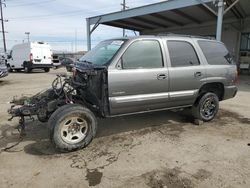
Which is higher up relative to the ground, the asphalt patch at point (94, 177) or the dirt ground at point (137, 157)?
the dirt ground at point (137, 157)

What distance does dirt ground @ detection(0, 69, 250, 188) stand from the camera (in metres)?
3.36

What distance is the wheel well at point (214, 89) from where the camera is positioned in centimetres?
574

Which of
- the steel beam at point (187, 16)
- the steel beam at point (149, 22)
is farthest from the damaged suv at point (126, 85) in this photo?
the steel beam at point (149, 22)

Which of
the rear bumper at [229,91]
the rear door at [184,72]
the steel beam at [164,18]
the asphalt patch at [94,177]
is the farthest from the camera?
the steel beam at [164,18]

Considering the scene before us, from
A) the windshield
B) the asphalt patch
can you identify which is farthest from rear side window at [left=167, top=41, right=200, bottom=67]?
the asphalt patch

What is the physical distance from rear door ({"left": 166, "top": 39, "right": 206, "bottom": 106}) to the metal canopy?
6.93m

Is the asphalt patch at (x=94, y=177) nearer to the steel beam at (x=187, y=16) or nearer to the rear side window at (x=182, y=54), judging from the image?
the rear side window at (x=182, y=54)

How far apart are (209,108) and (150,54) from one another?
215 cm

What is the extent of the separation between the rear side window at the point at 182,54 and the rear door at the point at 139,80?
299 mm

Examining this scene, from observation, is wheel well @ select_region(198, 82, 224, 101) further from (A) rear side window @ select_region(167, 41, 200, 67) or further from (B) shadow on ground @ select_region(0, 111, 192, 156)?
(B) shadow on ground @ select_region(0, 111, 192, 156)

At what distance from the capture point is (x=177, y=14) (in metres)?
17.0

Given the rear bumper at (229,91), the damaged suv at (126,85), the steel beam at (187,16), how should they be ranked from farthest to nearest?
1. the steel beam at (187,16)
2. the rear bumper at (229,91)
3. the damaged suv at (126,85)

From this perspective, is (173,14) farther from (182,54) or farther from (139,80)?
(139,80)

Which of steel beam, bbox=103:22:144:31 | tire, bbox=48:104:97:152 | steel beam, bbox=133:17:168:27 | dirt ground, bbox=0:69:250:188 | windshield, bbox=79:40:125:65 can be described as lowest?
dirt ground, bbox=0:69:250:188
